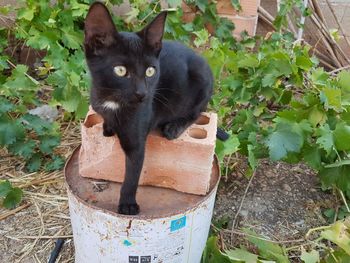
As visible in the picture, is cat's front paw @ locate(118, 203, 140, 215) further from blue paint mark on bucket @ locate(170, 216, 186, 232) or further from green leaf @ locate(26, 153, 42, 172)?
green leaf @ locate(26, 153, 42, 172)

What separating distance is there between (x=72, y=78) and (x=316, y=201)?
4.40 feet

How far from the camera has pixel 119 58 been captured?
50.5 inches

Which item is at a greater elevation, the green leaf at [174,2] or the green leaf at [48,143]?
the green leaf at [174,2]

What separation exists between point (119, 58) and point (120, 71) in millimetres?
37

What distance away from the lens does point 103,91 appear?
1.35 m

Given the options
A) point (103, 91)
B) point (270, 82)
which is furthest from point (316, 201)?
point (103, 91)

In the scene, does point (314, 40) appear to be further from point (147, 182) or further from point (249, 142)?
point (147, 182)

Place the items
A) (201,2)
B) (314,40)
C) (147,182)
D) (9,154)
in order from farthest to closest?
(314,40) < (201,2) < (9,154) < (147,182)

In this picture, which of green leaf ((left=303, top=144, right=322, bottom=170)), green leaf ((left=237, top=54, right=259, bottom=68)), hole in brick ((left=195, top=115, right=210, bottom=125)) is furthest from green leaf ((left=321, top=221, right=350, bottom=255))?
green leaf ((left=237, top=54, right=259, bottom=68))

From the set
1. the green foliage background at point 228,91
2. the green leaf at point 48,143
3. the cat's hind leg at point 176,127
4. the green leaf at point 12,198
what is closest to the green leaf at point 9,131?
the green foliage background at point 228,91

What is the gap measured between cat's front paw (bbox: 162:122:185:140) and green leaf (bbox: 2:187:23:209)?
0.90 m

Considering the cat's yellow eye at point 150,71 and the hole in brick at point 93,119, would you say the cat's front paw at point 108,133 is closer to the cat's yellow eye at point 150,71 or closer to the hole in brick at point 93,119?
the hole in brick at point 93,119

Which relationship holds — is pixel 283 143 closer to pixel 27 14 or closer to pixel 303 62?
pixel 303 62

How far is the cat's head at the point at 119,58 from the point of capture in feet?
4.17
